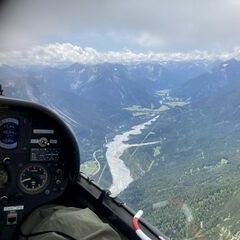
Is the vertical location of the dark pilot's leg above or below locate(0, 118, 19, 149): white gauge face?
below

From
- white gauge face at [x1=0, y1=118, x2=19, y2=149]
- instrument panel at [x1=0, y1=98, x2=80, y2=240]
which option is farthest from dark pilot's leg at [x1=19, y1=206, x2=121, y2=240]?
white gauge face at [x1=0, y1=118, x2=19, y2=149]

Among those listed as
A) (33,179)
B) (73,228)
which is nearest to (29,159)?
(33,179)

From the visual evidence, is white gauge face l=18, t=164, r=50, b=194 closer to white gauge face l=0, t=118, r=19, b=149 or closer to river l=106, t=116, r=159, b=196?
white gauge face l=0, t=118, r=19, b=149

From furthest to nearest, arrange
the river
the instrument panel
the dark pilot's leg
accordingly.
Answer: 1. the river
2. the instrument panel
3. the dark pilot's leg

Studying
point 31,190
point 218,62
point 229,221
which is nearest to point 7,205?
point 31,190

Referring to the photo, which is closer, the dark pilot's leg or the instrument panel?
the dark pilot's leg

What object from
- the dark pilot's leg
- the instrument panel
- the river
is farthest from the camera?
the river

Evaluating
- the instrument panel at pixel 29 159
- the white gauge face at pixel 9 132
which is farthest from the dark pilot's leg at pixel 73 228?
the white gauge face at pixel 9 132

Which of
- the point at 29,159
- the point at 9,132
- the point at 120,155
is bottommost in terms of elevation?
the point at 120,155

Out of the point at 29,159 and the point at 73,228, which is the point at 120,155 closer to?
the point at 29,159
